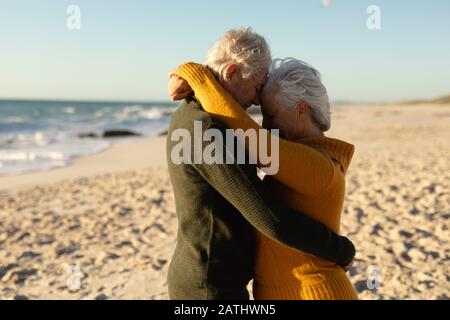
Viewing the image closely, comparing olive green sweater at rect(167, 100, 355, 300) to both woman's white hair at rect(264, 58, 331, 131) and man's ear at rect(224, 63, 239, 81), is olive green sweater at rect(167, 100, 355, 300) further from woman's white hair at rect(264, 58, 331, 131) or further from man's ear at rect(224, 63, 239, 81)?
woman's white hair at rect(264, 58, 331, 131)

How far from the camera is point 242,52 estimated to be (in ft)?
5.93

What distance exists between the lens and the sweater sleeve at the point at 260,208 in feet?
5.46

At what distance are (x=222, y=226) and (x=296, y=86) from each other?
0.60m

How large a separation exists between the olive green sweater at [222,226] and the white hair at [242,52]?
0.19 meters

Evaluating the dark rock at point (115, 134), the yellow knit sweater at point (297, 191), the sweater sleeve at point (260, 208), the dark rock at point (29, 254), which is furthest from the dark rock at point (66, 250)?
the dark rock at point (115, 134)

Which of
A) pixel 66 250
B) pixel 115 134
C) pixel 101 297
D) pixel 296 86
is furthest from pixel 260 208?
pixel 115 134

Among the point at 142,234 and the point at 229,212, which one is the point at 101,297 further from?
the point at 229,212

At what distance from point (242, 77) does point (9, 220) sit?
6.06 meters

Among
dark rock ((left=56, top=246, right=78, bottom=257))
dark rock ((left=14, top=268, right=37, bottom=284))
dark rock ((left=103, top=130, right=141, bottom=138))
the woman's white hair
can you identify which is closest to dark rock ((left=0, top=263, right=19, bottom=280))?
dark rock ((left=14, top=268, right=37, bottom=284))

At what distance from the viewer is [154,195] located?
8.05 meters

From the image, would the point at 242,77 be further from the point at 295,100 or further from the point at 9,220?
the point at 9,220

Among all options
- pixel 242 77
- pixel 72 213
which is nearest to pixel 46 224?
pixel 72 213

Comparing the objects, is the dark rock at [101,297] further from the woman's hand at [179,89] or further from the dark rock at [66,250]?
the woman's hand at [179,89]

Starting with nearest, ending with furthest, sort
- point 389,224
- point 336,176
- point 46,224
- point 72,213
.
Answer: point 336,176 < point 389,224 < point 46,224 < point 72,213
